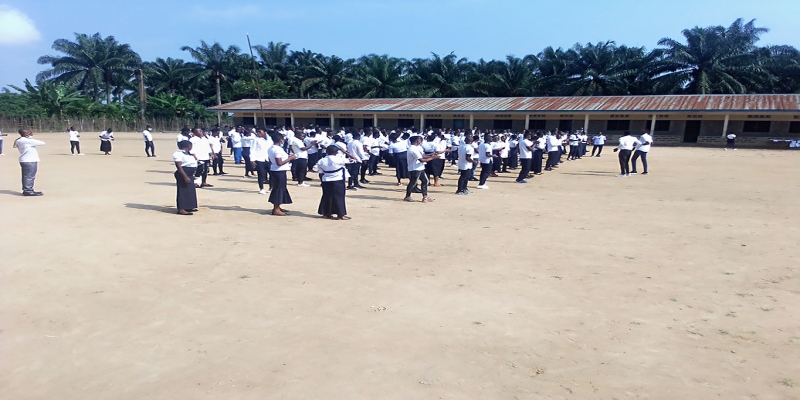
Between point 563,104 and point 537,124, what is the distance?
2.15 meters

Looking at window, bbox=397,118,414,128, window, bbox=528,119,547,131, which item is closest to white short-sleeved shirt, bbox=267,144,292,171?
window, bbox=528,119,547,131

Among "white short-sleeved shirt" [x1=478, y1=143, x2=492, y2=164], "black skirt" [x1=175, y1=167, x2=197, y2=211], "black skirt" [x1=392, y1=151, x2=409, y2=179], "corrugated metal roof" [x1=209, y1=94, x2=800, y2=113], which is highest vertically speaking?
"corrugated metal roof" [x1=209, y1=94, x2=800, y2=113]

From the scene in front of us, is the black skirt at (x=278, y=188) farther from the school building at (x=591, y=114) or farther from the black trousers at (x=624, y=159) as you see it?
the school building at (x=591, y=114)

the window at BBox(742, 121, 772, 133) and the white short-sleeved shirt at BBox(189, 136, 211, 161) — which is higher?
the window at BBox(742, 121, 772, 133)

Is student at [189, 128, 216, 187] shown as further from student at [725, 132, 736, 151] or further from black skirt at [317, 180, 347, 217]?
student at [725, 132, 736, 151]

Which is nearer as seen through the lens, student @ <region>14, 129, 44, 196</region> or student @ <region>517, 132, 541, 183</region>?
student @ <region>14, 129, 44, 196</region>

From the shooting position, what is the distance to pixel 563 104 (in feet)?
107

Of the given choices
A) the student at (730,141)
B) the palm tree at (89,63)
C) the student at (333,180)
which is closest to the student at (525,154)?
the student at (333,180)

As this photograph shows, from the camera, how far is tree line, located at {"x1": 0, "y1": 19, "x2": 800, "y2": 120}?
126 feet

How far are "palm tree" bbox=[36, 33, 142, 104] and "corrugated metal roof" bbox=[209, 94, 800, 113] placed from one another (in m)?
19.0

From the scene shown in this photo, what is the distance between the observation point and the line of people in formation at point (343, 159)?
8.40m

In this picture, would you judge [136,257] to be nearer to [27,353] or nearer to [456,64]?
[27,353]

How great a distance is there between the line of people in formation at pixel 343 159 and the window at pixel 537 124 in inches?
609

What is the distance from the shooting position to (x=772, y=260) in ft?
20.2
